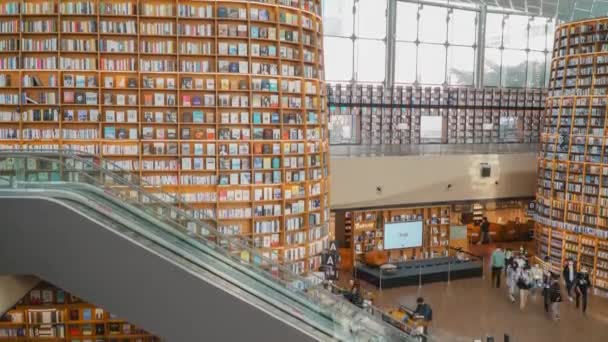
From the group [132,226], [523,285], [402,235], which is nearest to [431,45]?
[402,235]

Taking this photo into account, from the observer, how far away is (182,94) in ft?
27.3

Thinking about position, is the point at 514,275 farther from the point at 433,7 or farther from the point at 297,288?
the point at 433,7

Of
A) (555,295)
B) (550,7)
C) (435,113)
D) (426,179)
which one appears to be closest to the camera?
(555,295)

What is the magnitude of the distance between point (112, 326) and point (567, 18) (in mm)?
15478

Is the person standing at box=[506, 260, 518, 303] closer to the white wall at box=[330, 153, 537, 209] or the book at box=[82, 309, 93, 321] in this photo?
the white wall at box=[330, 153, 537, 209]

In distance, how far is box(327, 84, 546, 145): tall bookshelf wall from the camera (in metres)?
15.9

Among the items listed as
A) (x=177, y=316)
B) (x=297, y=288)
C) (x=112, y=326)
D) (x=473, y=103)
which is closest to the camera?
(x=177, y=316)

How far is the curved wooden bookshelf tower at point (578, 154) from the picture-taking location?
11562mm

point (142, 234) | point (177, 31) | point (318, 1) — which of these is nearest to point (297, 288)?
point (142, 234)

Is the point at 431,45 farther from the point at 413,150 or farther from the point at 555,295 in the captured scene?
the point at 555,295

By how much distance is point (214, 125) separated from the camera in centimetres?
852

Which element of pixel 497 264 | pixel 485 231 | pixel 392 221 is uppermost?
pixel 392 221

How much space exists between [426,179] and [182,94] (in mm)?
6816

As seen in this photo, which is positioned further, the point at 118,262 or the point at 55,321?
the point at 55,321
